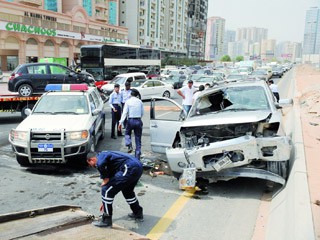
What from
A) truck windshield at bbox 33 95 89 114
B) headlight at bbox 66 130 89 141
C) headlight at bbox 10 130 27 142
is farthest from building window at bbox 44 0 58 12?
headlight at bbox 66 130 89 141

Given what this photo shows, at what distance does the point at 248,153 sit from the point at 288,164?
131 centimetres

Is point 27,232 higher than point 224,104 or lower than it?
lower

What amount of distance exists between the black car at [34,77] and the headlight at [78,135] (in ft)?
26.9

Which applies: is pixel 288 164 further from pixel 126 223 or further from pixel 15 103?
pixel 15 103

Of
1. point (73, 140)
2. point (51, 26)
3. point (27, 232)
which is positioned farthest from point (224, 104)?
point (51, 26)

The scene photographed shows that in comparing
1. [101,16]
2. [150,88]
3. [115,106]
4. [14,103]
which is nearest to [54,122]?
[115,106]

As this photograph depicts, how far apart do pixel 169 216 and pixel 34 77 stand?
1132cm

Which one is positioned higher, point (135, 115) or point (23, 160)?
point (135, 115)

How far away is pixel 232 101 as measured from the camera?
706 centimetres

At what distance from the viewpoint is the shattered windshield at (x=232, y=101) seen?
667 centimetres

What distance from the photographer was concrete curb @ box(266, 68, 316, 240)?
3.64 meters

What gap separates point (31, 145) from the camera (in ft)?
22.5

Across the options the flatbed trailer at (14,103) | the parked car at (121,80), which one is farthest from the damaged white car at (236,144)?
the parked car at (121,80)

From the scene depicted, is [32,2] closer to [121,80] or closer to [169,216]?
[121,80]
